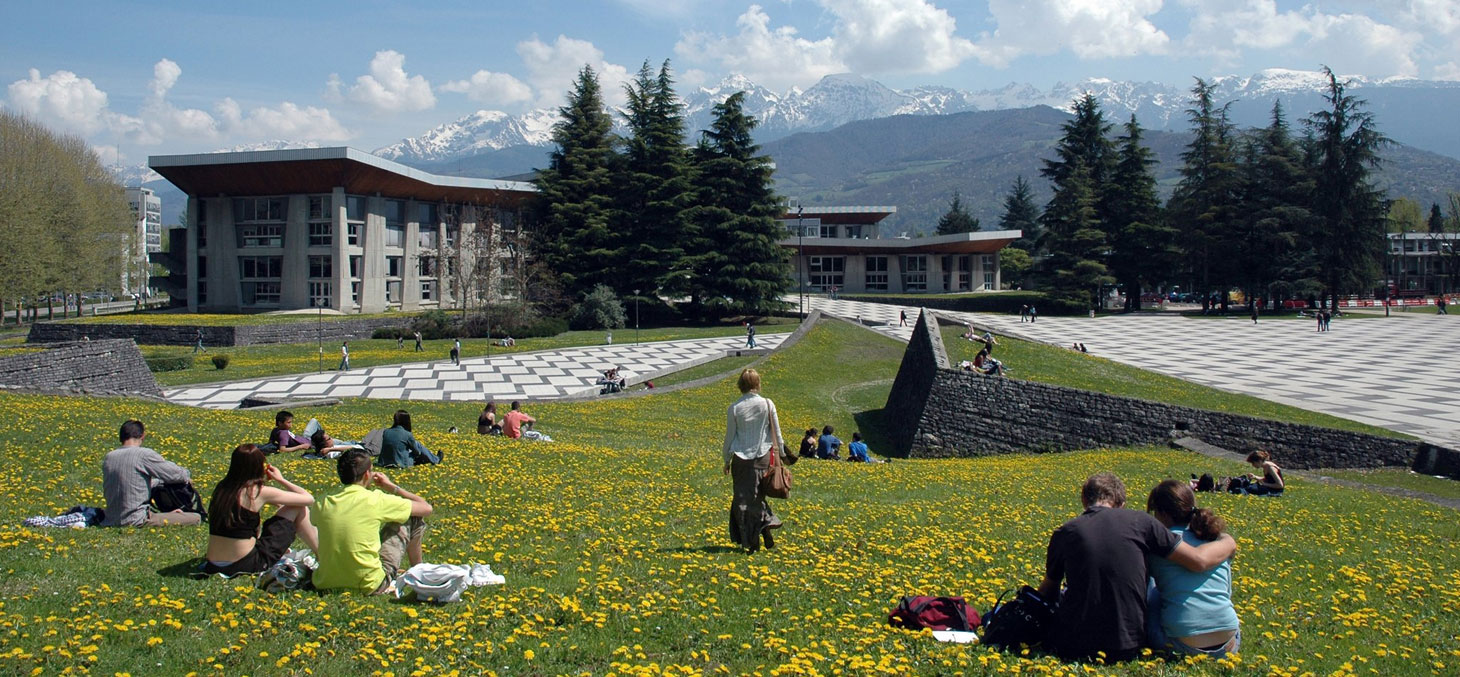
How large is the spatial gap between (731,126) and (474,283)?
21.5 metres

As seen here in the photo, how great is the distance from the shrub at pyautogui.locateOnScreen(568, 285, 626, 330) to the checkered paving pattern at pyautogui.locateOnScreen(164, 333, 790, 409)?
1126 centimetres

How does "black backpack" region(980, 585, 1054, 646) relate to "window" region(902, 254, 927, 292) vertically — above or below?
below

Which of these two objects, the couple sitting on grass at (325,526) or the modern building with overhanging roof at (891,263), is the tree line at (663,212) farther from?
the couple sitting on grass at (325,526)

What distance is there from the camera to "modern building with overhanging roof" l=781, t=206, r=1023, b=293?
3939 inches

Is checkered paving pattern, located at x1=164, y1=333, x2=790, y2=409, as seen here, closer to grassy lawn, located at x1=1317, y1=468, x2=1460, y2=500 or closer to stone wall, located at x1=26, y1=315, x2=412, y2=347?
stone wall, located at x1=26, y1=315, x2=412, y2=347

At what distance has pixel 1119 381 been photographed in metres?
37.2

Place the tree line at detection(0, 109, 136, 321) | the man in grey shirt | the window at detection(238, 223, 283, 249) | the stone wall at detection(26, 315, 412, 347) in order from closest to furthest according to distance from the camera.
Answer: the man in grey shirt, the stone wall at detection(26, 315, 412, 347), the tree line at detection(0, 109, 136, 321), the window at detection(238, 223, 283, 249)

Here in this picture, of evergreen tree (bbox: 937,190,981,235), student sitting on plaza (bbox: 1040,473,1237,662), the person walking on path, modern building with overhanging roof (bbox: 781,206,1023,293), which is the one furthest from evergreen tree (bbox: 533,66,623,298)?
evergreen tree (bbox: 937,190,981,235)

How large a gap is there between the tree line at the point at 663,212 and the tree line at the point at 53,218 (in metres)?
35.2

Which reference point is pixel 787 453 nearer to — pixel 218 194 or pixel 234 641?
pixel 234 641

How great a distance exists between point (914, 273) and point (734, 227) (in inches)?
1725

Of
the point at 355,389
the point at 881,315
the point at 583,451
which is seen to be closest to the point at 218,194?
the point at 355,389

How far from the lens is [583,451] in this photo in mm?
17688

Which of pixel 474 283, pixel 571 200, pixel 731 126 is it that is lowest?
pixel 474 283
